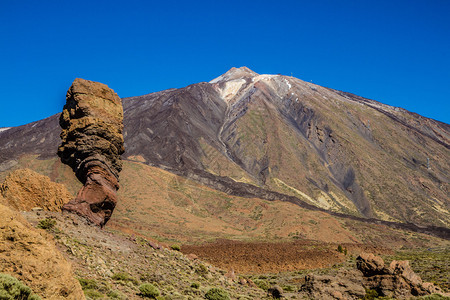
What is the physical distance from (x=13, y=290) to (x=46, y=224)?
338 inches

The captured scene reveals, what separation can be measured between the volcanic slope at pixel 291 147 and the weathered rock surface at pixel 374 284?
56.7 m

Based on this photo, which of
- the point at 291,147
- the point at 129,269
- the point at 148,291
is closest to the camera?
the point at 148,291

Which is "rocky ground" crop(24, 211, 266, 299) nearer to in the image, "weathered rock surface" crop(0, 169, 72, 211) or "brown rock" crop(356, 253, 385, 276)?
"weathered rock surface" crop(0, 169, 72, 211)

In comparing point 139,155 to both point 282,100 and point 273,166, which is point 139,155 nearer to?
point 273,166

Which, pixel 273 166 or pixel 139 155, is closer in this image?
pixel 139 155

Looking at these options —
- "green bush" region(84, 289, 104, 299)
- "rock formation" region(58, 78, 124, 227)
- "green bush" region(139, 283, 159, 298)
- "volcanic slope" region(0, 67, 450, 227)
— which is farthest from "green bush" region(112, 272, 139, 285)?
"volcanic slope" region(0, 67, 450, 227)

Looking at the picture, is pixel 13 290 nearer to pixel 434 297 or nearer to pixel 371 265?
pixel 434 297

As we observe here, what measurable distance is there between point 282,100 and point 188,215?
372ft

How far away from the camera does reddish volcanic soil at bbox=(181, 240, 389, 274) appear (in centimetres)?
3294

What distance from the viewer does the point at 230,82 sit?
625 ft

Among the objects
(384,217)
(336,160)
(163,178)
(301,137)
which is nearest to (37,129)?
(163,178)

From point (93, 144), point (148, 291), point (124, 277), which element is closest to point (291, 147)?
point (93, 144)

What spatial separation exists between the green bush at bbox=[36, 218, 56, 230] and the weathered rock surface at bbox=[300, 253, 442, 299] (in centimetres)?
1283

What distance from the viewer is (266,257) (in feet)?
119
